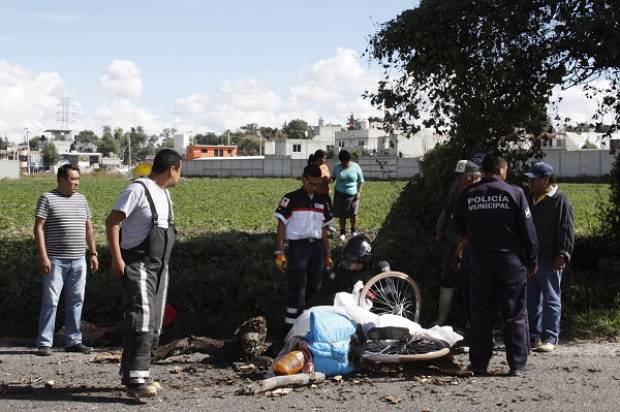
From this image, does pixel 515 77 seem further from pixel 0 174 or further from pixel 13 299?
pixel 0 174

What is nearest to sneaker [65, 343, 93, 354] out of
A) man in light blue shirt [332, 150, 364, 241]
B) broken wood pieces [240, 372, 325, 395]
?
broken wood pieces [240, 372, 325, 395]

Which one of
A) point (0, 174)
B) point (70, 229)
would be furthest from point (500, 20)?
point (0, 174)

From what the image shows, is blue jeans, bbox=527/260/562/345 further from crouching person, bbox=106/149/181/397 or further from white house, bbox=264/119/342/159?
white house, bbox=264/119/342/159

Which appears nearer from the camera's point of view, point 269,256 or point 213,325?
point 213,325

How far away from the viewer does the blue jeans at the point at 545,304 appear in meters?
8.27

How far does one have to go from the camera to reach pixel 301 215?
8602mm

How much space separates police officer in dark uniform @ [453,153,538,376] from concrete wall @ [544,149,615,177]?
2150 inches

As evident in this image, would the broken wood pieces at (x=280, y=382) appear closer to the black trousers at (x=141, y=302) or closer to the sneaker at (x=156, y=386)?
the sneaker at (x=156, y=386)

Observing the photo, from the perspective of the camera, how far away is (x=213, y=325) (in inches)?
373

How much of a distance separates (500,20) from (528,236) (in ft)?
14.7

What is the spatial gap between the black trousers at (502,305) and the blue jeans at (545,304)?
3.81 feet

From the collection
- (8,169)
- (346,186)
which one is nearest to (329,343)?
(346,186)

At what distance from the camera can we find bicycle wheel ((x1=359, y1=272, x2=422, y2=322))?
334 inches

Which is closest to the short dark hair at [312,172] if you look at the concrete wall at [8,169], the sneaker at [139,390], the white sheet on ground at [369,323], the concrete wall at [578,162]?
the white sheet on ground at [369,323]
